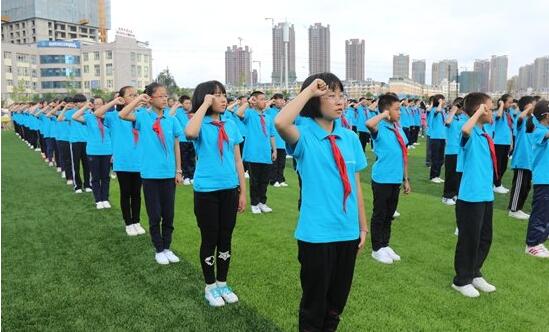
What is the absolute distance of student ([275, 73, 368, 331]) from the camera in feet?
8.88

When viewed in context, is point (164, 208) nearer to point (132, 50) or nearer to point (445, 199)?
point (445, 199)

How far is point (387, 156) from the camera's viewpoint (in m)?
5.32

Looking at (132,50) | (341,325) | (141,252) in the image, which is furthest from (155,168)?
(132,50)

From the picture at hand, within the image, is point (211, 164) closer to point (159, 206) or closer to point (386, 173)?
point (159, 206)

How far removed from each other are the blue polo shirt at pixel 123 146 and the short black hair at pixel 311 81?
369cm

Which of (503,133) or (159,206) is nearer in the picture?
(159,206)

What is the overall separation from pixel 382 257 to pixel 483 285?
1139 mm

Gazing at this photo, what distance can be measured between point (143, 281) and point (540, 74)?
297 ft

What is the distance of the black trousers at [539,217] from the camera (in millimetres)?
5449

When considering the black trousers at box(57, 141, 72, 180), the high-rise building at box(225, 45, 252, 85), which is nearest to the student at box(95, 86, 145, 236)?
the black trousers at box(57, 141, 72, 180)

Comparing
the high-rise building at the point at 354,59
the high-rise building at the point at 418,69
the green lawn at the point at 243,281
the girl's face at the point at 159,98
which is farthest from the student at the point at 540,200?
the high-rise building at the point at 418,69

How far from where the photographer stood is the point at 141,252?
18.6 feet

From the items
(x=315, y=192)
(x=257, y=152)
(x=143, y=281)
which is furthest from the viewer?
(x=257, y=152)

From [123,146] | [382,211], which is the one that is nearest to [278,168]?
[123,146]
